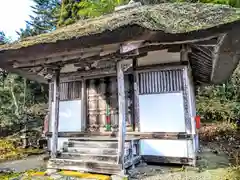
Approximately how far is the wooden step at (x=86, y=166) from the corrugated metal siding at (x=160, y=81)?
2.17 meters

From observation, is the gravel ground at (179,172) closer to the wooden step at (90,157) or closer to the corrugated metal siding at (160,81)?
the wooden step at (90,157)

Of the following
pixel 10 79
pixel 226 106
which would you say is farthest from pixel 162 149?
pixel 10 79

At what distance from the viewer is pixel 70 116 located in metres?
6.83

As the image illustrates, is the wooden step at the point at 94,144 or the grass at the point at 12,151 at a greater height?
the wooden step at the point at 94,144

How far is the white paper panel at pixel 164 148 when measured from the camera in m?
5.18

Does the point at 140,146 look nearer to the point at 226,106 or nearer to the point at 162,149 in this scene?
the point at 162,149

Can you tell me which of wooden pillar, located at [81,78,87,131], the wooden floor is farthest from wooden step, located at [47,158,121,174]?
wooden pillar, located at [81,78,87,131]

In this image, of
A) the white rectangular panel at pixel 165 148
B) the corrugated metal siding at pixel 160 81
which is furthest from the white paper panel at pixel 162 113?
the white rectangular panel at pixel 165 148

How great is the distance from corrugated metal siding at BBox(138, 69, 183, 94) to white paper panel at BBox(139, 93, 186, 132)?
13 cm

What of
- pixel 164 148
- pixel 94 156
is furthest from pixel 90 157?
pixel 164 148

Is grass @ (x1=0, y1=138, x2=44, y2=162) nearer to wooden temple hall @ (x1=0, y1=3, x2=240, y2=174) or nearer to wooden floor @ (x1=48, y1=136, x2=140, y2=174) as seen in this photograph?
wooden temple hall @ (x1=0, y1=3, x2=240, y2=174)

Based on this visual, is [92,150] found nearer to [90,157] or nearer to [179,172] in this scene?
[90,157]

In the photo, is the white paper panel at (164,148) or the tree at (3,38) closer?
the white paper panel at (164,148)

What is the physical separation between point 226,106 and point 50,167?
416 inches
